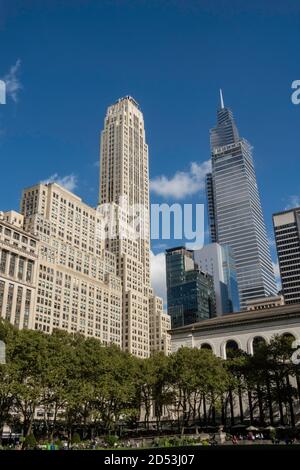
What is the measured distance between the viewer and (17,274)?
11962 cm

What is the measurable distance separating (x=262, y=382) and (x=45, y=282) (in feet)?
253

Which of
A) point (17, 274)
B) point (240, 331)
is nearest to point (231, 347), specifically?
point (240, 331)

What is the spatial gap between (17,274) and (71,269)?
2779 centimetres

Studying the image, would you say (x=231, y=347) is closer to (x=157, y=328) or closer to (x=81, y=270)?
(x=81, y=270)

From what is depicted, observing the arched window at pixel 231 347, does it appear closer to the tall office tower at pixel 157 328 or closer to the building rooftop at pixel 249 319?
the building rooftop at pixel 249 319

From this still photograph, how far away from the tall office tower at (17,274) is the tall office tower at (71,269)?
5387 millimetres

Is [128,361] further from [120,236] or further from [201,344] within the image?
[120,236]

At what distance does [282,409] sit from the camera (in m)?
78.0

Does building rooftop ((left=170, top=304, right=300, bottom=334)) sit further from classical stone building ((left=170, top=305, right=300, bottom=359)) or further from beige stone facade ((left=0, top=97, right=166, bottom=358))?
beige stone facade ((left=0, top=97, right=166, bottom=358))

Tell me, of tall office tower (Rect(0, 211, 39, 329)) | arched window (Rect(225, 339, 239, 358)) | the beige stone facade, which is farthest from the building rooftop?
the beige stone facade

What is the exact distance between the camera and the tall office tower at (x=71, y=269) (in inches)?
5315

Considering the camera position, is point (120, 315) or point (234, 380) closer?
point (234, 380)
